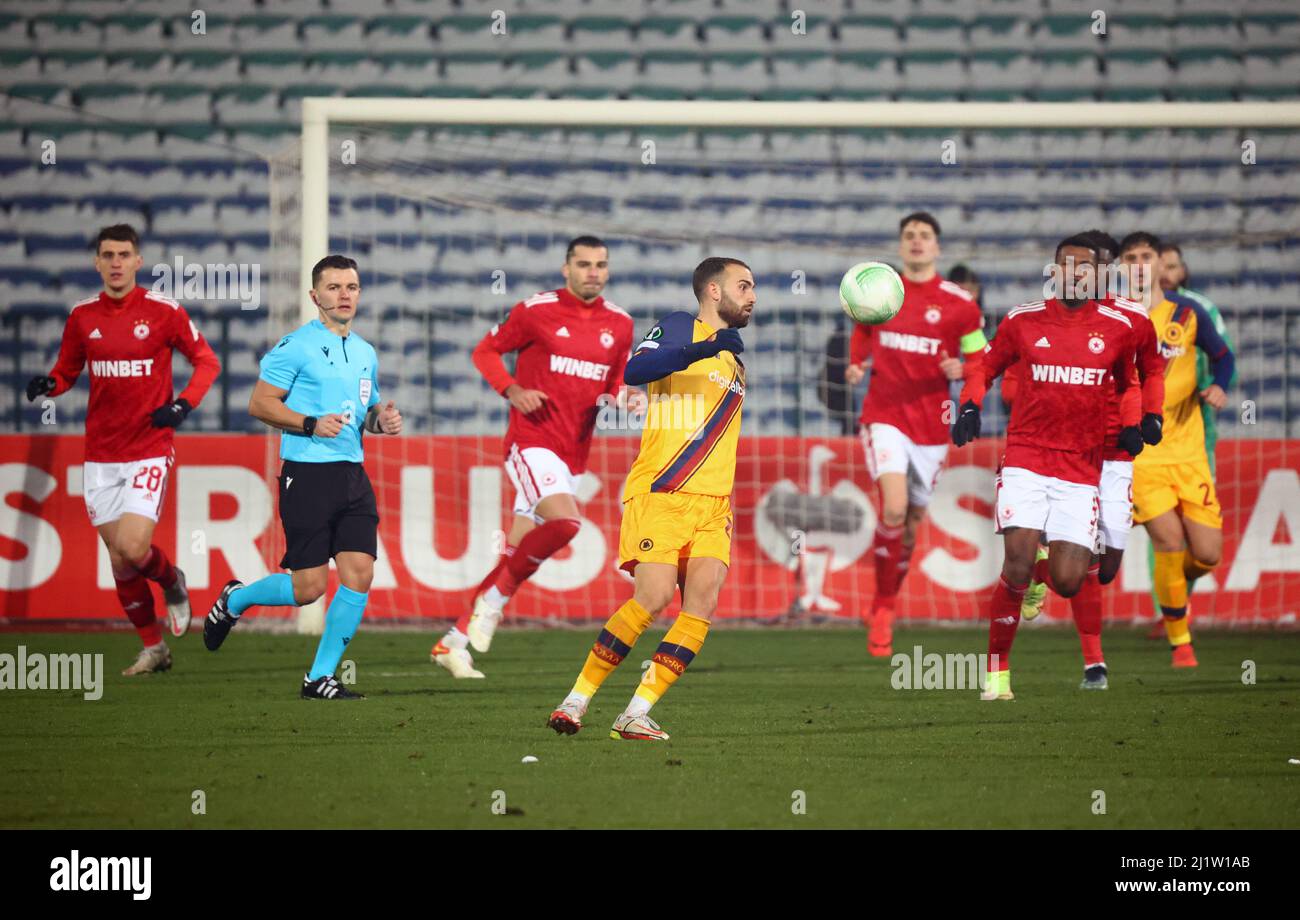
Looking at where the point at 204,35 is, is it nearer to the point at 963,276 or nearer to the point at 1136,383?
the point at 963,276

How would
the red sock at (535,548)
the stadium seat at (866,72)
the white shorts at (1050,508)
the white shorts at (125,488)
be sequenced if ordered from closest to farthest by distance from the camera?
1. the white shorts at (1050,508)
2. the white shorts at (125,488)
3. the red sock at (535,548)
4. the stadium seat at (866,72)

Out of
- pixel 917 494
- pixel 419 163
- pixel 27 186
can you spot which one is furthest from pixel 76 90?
pixel 917 494

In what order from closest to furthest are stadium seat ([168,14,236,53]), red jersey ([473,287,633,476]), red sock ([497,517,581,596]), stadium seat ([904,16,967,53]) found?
red sock ([497,517,581,596]) → red jersey ([473,287,633,476]) → stadium seat ([168,14,236,53]) → stadium seat ([904,16,967,53])

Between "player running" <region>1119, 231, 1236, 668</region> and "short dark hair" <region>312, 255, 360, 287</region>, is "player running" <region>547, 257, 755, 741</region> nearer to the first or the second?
"short dark hair" <region>312, 255, 360, 287</region>

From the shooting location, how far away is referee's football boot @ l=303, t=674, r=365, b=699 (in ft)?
26.8

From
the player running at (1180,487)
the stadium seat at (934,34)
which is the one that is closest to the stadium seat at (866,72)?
the stadium seat at (934,34)

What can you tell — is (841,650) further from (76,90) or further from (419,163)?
(76,90)

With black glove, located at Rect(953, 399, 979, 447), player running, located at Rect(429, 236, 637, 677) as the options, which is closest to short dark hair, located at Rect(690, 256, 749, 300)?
black glove, located at Rect(953, 399, 979, 447)

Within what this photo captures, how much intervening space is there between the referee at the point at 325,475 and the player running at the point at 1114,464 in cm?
316

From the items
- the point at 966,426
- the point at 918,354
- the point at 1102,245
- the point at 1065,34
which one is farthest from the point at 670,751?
the point at 1065,34

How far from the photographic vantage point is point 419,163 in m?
15.2

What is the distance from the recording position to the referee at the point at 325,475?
8.19 m

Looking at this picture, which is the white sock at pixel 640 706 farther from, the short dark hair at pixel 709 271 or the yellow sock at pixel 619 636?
the short dark hair at pixel 709 271

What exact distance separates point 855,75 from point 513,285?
4.19m
